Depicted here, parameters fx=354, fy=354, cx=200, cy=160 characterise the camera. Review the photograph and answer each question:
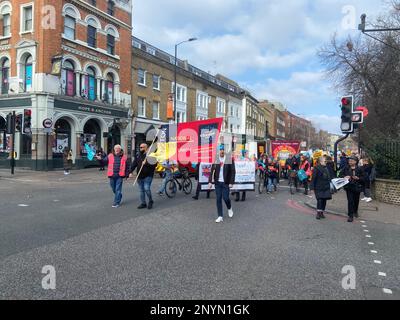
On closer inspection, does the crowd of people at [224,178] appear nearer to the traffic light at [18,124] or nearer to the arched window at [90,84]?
the traffic light at [18,124]

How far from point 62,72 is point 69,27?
3486 millimetres

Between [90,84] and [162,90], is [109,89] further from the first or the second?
[162,90]

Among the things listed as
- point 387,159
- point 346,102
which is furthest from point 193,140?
point 387,159

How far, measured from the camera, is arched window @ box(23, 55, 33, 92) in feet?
79.1

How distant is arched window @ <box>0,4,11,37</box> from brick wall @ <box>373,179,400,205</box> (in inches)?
1003

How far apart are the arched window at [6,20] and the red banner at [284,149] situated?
66.9ft

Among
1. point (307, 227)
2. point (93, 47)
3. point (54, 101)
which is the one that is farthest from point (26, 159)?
point (307, 227)

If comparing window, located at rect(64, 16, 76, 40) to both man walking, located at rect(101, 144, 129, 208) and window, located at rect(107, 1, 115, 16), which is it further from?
man walking, located at rect(101, 144, 129, 208)

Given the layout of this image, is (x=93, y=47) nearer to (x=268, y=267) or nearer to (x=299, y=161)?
(x=299, y=161)

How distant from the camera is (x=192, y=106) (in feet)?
138

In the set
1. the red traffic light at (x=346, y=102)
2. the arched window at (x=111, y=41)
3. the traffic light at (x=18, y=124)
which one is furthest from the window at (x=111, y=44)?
the red traffic light at (x=346, y=102)

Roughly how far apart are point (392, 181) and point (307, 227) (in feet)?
18.7

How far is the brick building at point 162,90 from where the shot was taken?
108 feet

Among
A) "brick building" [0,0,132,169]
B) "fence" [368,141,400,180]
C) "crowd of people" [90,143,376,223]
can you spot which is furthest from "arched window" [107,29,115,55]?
"fence" [368,141,400,180]
